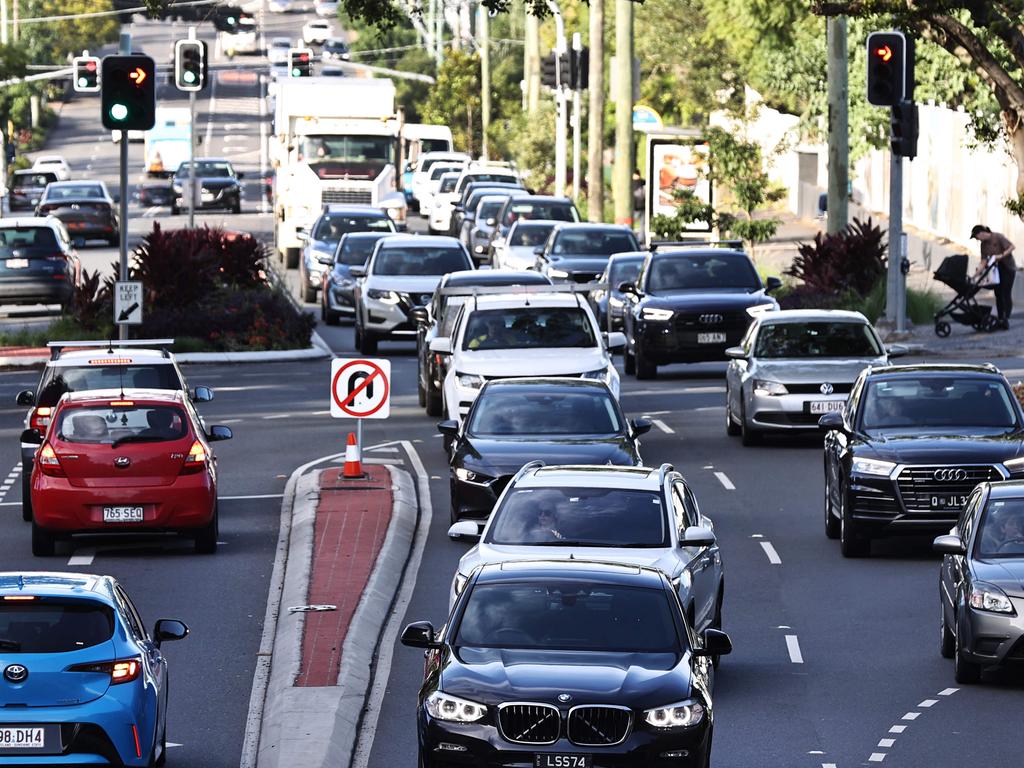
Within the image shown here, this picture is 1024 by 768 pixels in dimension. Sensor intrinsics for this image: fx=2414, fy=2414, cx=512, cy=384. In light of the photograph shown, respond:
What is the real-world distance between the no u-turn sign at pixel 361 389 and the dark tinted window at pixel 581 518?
8.09 metres

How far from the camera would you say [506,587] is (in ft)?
44.0

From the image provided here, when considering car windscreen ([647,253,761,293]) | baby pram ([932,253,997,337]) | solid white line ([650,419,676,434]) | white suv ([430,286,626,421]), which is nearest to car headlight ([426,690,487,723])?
white suv ([430,286,626,421])

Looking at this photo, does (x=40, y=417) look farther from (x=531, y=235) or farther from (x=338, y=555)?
(x=531, y=235)

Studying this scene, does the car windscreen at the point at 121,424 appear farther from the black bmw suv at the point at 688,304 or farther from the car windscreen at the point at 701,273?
the car windscreen at the point at 701,273

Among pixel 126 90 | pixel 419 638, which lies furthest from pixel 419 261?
pixel 419 638

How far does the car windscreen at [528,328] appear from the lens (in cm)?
2962

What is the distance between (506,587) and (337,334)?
109 feet

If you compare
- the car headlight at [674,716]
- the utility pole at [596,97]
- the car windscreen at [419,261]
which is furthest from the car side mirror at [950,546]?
the utility pole at [596,97]

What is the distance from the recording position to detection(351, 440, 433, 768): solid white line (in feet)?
49.4

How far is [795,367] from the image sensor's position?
2878 cm

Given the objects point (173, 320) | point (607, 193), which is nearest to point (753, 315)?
point (173, 320)

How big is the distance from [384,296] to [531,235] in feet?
39.7

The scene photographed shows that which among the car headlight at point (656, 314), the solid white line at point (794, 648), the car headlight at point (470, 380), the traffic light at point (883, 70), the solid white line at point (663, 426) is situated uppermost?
the traffic light at point (883, 70)

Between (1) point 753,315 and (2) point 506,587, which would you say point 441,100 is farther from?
(2) point 506,587
